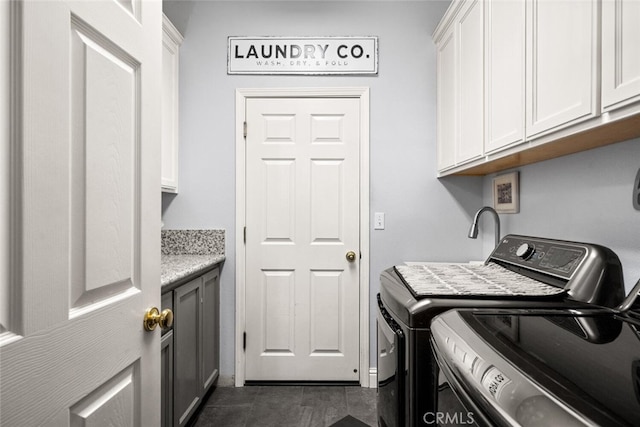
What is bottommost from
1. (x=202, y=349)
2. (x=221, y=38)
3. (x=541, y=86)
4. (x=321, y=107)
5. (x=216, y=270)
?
(x=202, y=349)

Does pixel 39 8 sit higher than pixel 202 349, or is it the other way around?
pixel 39 8

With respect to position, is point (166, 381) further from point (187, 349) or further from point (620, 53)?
point (620, 53)

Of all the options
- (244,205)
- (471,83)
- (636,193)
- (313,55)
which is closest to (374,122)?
(313,55)

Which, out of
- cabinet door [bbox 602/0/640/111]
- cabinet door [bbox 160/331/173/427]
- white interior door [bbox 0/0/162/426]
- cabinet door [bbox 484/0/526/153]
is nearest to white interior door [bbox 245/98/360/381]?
cabinet door [bbox 160/331/173/427]

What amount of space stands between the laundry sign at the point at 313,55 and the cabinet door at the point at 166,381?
1761mm

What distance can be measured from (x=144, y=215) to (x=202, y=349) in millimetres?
1392

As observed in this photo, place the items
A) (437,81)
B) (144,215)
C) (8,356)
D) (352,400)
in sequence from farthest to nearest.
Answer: (437,81), (352,400), (144,215), (8,356)

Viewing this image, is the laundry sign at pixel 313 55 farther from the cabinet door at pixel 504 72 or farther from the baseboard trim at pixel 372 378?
the baseboard trim at pixel 372 378

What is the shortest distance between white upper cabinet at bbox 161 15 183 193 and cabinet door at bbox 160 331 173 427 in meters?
1.01

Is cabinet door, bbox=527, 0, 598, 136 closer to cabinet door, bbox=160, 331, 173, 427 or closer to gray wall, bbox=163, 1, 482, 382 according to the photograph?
gray wall, bbox=163, 1, 482, 382

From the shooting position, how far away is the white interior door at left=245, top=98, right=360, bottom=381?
234 cm

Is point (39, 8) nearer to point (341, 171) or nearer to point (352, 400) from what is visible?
point (341, 171)

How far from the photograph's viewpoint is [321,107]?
2.34 meters

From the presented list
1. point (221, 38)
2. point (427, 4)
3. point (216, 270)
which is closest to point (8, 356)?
point (216, 270)
